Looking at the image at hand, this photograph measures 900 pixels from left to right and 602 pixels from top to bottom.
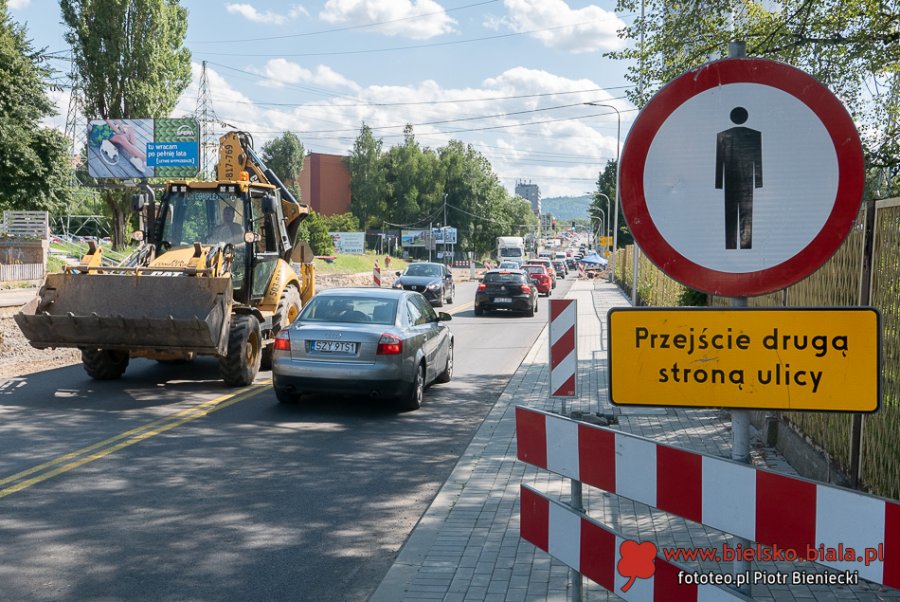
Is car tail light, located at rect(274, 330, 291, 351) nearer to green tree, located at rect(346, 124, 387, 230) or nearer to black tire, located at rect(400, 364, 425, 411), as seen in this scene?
black tire, located at rect(400, 364, 425, 411)

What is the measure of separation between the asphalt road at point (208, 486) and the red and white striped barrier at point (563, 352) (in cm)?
137

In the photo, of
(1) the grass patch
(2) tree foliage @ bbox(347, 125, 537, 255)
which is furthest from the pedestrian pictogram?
(2) tree foliage @ bbox(347, 125, 537, 255)

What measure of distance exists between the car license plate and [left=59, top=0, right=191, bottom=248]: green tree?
1581 inches

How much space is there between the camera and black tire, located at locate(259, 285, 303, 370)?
1420 centimetres

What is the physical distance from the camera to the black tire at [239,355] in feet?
39.9

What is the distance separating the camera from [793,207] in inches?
115

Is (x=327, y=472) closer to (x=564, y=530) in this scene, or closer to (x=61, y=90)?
(x=564, y=530)

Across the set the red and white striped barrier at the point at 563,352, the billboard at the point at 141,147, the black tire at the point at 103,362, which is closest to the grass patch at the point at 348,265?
the billboard at the point at 141,147

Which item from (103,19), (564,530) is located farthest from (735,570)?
(103,19)

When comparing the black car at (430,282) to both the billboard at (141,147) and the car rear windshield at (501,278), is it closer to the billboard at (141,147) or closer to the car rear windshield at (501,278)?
the car rear windshield at (501,278)

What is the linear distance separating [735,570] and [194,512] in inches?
178

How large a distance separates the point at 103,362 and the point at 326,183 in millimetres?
108546

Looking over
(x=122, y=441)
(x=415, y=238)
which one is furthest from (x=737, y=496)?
(x=415, y=238)

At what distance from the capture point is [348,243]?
80.5m
